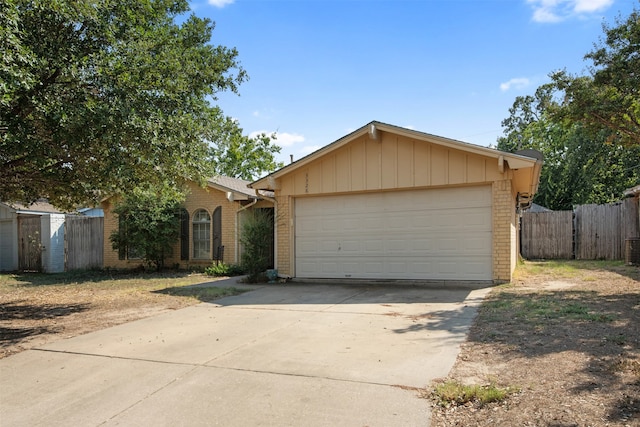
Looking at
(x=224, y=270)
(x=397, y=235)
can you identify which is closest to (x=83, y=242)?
(x=224, y=270)

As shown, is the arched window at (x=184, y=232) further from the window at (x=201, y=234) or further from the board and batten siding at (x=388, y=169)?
the board and batten siding at (x=388, y=169)

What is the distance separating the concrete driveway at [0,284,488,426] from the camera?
3.52 m

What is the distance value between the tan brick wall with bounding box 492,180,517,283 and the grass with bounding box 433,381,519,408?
255 inches

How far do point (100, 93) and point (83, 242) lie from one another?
45.8 ft

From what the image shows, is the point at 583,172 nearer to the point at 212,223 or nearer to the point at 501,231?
the point at 501,231

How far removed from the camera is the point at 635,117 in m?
9.50

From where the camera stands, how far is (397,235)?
35.9ft

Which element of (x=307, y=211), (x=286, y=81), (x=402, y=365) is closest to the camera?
(x=402, y=365)

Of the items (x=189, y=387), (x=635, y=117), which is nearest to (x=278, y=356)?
(x=189, y=387)

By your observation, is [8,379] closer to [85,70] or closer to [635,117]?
[85,70]

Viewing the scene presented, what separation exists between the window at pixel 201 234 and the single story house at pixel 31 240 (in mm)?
6513

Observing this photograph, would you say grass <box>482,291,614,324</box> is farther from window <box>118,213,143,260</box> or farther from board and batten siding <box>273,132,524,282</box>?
window <box>118,213,143,260</box>

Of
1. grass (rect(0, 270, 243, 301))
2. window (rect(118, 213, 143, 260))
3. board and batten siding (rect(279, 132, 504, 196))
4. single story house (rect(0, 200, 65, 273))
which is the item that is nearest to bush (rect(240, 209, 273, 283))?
board and batten siding (rect(279, 132, 504, 196))

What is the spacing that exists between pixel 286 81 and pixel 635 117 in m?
9.32
